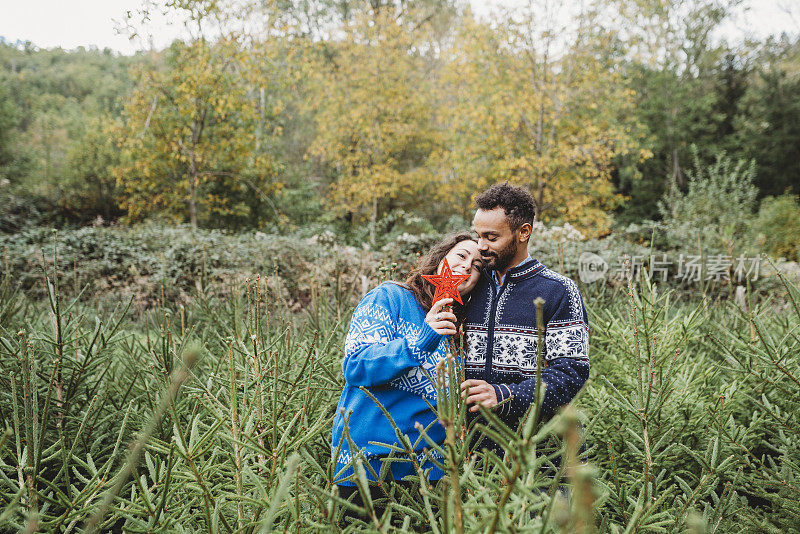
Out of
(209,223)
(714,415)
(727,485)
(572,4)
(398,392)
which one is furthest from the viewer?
(209,223)

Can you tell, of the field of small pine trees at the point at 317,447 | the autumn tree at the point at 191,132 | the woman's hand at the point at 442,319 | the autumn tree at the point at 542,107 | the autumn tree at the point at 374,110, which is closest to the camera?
the field of small pine trees at the point at 317,447

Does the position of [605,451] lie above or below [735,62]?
below

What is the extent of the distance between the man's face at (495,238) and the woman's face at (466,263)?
4 centimetres

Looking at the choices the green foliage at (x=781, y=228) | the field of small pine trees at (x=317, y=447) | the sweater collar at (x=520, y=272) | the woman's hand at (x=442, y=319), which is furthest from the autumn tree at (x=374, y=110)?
the woman's hand at (x=442, y=319)

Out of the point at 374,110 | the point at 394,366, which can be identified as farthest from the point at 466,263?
the point at 374,110

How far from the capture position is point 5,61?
3559 cm

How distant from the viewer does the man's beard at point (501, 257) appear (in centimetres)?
188

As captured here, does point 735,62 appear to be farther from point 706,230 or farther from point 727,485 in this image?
point 727,485

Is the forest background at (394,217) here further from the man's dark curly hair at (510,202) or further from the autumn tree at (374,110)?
the man's dark curly hair at (510,202)

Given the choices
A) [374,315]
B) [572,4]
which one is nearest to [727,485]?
[374,315]

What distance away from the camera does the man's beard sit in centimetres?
188

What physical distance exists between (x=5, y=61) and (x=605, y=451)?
162 ft

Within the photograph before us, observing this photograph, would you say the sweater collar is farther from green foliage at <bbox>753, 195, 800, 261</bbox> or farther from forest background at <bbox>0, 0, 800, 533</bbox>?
green foliage at <bbox>753, 195, 800, 261</bbox>

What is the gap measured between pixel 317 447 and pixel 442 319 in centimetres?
84
